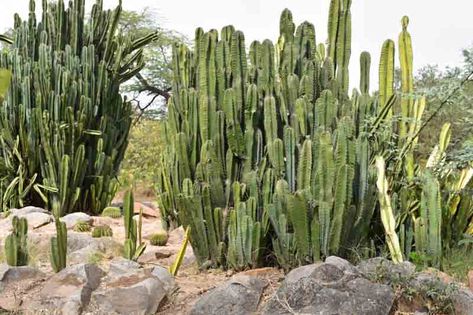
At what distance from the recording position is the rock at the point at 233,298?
4.82m

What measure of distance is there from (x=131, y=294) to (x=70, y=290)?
53 cm

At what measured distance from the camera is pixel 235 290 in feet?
16.1

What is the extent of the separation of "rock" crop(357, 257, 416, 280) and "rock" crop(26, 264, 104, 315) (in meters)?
2.20

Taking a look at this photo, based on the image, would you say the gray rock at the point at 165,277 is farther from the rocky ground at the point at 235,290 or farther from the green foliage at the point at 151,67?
the green foliage at the point at 151,67

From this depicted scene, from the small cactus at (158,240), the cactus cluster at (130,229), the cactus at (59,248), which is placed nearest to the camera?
the cactus at (59,248)

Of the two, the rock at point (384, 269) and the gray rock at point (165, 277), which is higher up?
the rock at point (384, 269)

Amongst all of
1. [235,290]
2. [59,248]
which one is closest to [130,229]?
[59,248]

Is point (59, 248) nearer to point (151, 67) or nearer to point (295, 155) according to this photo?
point (295, 155)

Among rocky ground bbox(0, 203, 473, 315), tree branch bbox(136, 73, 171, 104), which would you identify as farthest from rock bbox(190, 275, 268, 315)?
tree branch bbox(136, 73, 171, 104)

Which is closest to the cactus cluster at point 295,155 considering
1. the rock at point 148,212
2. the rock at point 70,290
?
the rock at point 70,290

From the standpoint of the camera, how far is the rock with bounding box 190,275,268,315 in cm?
482

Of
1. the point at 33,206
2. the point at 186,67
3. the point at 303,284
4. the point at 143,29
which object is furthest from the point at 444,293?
the point at 143,29

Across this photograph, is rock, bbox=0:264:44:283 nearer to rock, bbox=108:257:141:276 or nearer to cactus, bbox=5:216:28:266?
cactus, bbox=5:216:28:266

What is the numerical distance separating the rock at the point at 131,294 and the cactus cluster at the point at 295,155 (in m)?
0.71
